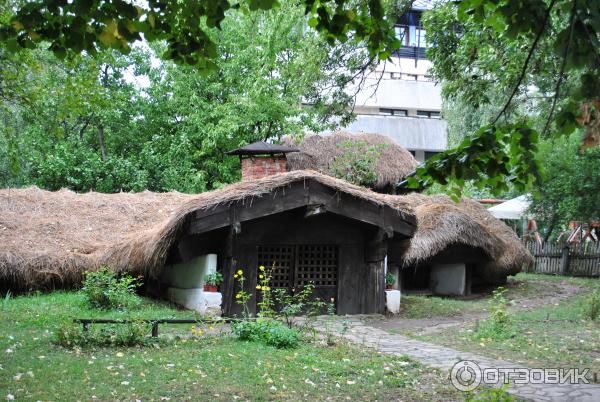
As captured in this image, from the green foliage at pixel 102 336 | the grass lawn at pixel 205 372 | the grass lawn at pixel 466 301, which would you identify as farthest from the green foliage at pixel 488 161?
the grass lawn at pixel 466 301

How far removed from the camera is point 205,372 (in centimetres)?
632

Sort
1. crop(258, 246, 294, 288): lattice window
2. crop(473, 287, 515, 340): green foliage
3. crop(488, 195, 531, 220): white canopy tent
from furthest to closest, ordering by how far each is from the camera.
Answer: crop(488, 195, 531, 220): white canopy tent → crop(258, 246, 294, 288): lattice window → crop(473, 287, 515, 340): green foliage

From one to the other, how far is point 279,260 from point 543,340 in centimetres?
500

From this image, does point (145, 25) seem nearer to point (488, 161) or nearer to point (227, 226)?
point (488, 161)


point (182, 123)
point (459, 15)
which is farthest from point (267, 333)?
point (182, 123)

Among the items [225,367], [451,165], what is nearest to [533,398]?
[451,165]

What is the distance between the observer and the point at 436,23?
11148 millimetres

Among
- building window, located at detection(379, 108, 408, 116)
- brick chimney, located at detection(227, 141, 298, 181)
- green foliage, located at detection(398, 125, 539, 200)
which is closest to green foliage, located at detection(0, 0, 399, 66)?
green foliage, located at detection(398, 125, 539, 200)

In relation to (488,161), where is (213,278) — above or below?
below

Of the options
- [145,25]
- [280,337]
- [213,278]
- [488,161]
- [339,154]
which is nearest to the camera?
[488,161]

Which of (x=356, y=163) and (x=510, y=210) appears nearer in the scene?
(x=356, y=163)

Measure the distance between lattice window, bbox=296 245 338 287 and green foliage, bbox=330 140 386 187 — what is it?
7167 mm

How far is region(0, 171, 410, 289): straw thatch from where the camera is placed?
1110 cm

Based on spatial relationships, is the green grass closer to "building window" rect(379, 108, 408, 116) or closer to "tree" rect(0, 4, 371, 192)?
"tree" rect(0, 4, 371, 192)
